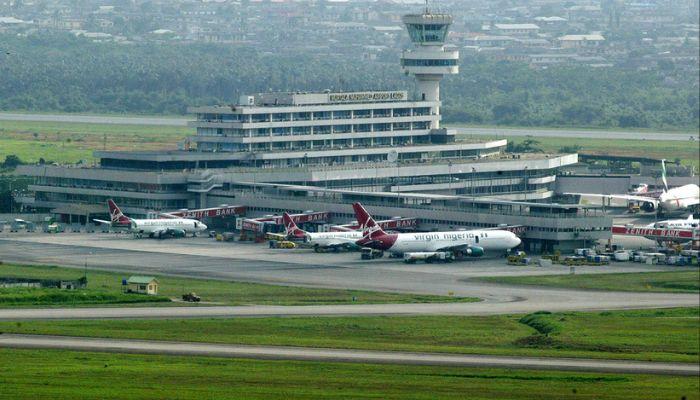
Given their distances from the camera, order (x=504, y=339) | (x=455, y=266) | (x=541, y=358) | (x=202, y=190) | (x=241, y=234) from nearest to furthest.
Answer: (x=541, y=358) < (x=504, y=339) < (x=455, y=266) < (x=241, y=234) < (x=202, y=190)

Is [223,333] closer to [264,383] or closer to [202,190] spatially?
[264,383]

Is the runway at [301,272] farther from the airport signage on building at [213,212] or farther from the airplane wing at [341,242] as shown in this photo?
the airport signage on building at [213,212]

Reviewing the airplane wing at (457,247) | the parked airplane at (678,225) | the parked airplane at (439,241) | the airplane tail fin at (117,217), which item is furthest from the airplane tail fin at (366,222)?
the parked airplane at (678,225)

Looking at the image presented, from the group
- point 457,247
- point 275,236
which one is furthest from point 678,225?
point 275,236

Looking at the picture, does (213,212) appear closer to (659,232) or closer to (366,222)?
(366,222)

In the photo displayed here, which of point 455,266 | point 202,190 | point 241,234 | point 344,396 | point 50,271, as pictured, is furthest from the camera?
point 202,190

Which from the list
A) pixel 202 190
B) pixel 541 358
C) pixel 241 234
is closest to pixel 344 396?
pixel 541 358

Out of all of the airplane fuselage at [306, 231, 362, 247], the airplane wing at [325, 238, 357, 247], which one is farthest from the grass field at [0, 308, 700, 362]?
the airplane fuselage at [306, 231, 362, 247]
